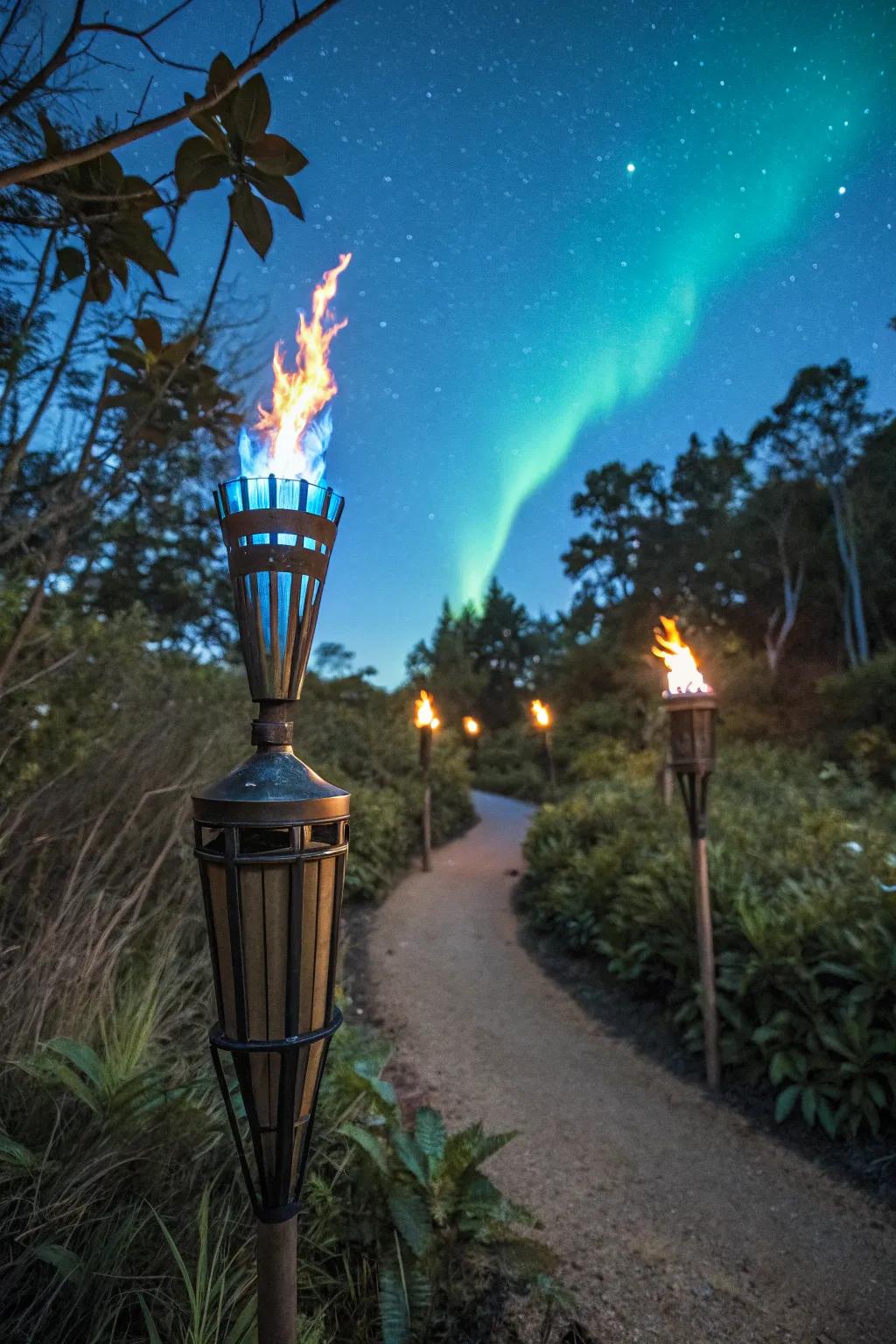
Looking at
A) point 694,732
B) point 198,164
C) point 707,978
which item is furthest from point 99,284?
point 707,978

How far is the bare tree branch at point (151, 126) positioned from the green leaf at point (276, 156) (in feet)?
0.60

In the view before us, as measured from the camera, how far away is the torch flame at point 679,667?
4082 mm

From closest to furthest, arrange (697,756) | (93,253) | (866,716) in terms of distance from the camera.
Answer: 1. (93,253)
2. (697,756)
3. (866,716)

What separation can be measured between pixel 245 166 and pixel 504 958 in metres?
6.50

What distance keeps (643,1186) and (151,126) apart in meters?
4.25

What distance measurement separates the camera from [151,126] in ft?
4.07

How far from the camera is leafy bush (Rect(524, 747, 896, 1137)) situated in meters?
3.38

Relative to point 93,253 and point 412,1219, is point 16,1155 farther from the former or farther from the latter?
point 93,253

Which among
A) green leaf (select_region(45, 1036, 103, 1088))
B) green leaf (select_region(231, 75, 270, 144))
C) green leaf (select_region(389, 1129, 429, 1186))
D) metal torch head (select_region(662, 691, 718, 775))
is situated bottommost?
green leaf (select_region(389, 1129, 429, 1186))

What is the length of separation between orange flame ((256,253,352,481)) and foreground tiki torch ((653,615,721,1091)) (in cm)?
299

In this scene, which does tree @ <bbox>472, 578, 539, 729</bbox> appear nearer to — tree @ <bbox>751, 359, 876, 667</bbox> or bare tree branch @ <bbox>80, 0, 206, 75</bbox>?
tree @ <bbox>751, 359, 876, 667</bbox>

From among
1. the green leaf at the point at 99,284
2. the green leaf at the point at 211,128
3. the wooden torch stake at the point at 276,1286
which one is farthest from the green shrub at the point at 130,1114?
the green leaf at the point at 211,128

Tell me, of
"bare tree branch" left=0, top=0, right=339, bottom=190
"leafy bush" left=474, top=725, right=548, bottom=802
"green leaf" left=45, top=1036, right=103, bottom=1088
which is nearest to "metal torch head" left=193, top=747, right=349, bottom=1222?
"green leaf" left=45, top=1036, right=103, bottom=1088

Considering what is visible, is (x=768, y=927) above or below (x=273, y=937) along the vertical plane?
below
